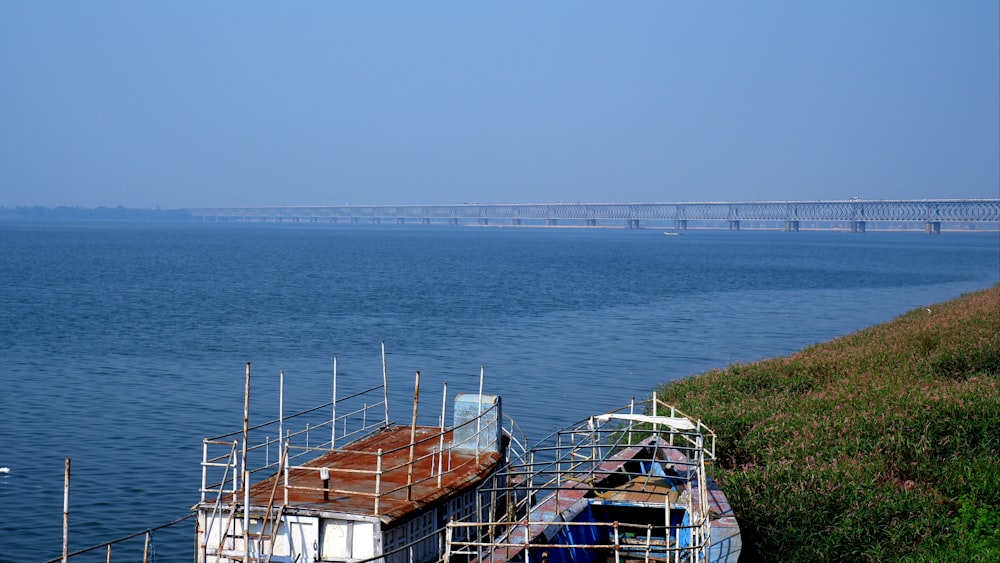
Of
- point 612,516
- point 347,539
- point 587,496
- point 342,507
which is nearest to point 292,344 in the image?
point 587,496

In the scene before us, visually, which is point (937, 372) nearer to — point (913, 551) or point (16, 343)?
point (913, 551)

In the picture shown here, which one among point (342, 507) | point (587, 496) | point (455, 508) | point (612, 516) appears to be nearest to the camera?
point (342, 507)

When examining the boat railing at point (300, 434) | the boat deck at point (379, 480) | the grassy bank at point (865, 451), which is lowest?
the boat railing at point (300, 434)

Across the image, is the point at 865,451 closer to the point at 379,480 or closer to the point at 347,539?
the point at 379,480

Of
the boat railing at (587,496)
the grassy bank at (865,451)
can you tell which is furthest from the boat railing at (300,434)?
the grassy bank at (865,451)

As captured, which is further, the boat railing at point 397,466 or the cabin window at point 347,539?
the boat railing at point 397,466

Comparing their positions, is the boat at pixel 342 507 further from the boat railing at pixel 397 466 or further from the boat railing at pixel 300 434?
the boat railing at pixel 300 434

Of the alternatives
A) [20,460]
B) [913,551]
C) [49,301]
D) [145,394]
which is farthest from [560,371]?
[49,301]

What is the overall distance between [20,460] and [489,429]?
16.1 meters

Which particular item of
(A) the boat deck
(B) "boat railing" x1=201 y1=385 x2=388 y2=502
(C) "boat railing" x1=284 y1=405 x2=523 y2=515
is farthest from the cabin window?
(B) "boat railing" x1=201 y1=385 x2=388 y2=502

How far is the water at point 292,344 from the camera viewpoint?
2845 cm

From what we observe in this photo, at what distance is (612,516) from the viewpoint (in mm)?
20516

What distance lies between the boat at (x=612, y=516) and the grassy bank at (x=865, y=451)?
5.30ft

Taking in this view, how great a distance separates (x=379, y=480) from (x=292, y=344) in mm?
37389
